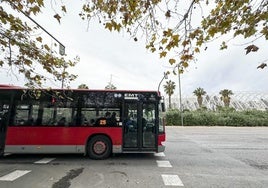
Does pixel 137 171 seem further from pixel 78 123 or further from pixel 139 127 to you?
pixel 78 123

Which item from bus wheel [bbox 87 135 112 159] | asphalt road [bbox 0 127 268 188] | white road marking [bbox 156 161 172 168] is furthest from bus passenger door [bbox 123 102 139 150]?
white road marking [bbox 156 161 172 168]

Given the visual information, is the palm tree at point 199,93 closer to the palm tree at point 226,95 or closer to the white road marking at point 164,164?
the palm tree at point 226,95

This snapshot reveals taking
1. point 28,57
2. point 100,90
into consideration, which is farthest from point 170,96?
point 28,57

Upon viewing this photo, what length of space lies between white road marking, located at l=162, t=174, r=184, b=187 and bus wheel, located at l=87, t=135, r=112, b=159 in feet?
10.2

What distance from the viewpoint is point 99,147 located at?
994 cm

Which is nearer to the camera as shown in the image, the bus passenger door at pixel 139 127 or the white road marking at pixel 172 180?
the white road marking at pixel 172 180

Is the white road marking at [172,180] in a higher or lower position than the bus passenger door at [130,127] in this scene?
lower

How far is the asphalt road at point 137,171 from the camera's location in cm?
667

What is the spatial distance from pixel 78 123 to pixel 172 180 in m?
4.48

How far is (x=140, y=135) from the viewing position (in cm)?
991

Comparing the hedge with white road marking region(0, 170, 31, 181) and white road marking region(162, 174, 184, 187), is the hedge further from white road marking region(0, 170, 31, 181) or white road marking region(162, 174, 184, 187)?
white road marking region(0, 170, 31, 181)

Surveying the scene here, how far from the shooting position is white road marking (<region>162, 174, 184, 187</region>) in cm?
656

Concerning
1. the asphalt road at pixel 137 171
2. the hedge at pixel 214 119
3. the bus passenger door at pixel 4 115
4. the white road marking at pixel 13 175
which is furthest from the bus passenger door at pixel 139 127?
the hedge at pixel 214 119

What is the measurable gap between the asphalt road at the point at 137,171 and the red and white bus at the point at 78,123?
1.60ft
